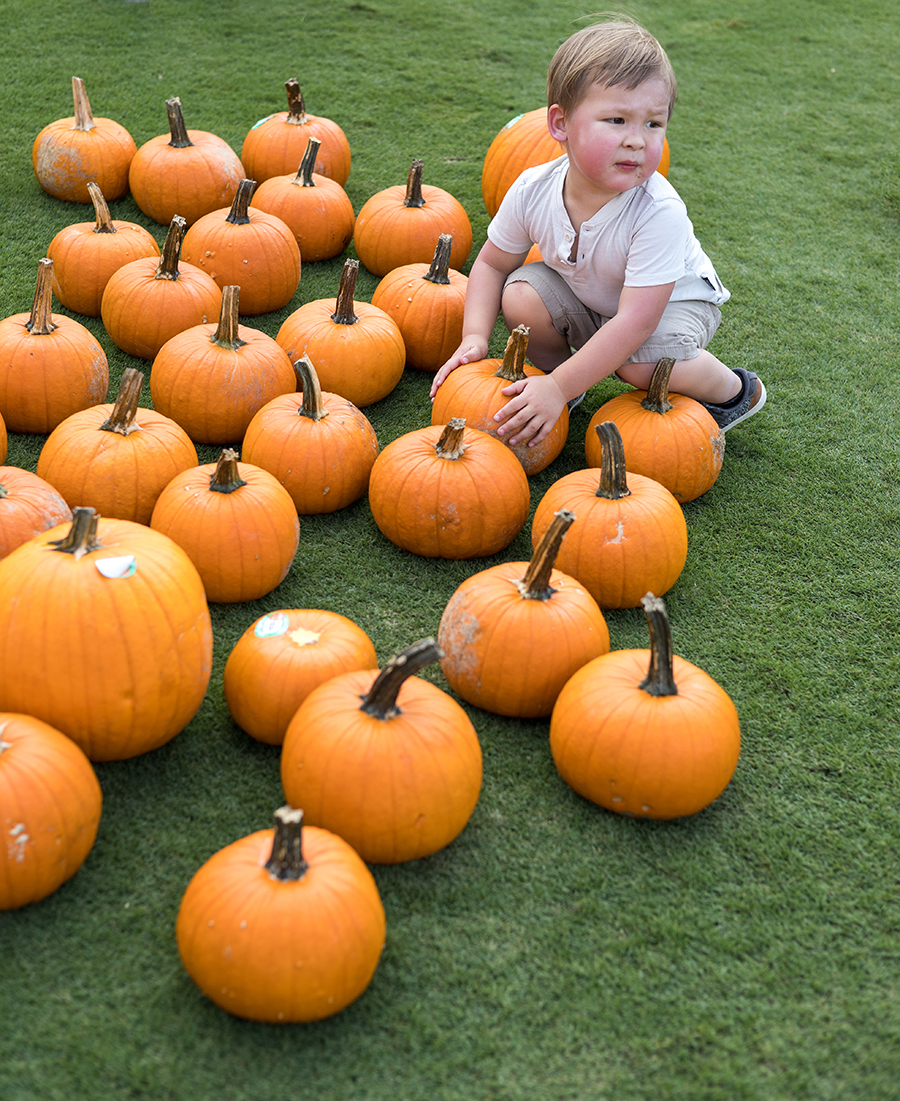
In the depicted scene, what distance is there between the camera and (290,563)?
2.97 metres

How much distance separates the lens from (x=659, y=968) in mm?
2082

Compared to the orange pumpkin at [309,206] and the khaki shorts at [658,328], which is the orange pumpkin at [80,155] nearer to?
the orange pumpkin at [309,206]

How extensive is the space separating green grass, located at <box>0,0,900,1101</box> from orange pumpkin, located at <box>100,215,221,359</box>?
20 cm

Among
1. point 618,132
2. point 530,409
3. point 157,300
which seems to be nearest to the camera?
point 618,132

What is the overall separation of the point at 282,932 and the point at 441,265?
2.76 m

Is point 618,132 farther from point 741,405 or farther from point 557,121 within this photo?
point 741,405

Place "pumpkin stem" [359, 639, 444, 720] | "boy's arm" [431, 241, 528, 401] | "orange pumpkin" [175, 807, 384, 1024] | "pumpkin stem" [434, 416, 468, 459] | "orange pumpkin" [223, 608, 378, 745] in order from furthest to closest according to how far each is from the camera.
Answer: "boy's arm" [431, 241, 528, 401] < "pumpkin stem" [434, 416, 468, 459] < "orange pumpkin" [223, 608, 378, 745] < "pumpkin stem" [359, 639, 444, 720] < "orange pumpkin" [175, 807, 384, 1024]

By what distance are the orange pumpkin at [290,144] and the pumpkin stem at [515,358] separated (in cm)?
194

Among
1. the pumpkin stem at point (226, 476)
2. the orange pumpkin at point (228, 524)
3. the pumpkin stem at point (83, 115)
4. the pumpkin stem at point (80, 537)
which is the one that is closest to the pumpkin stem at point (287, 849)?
the pumpkin stem at point (80, 537)

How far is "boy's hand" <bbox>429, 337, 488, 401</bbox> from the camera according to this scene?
352 cm

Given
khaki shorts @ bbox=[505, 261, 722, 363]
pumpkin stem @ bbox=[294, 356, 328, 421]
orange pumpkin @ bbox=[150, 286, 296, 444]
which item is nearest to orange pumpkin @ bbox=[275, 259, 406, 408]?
orange pumpkin @ bbox=[150, 286, 296, 444]

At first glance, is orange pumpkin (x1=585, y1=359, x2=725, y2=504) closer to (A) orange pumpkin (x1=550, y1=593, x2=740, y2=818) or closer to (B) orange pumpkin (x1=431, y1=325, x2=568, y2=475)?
(B) orange pumpkin (x1=431, y1=325, x2=568, y2=475)

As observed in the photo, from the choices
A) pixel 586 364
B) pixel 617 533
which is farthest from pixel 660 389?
pixel 617 533

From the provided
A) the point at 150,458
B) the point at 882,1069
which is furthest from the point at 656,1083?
the point at 150,458
